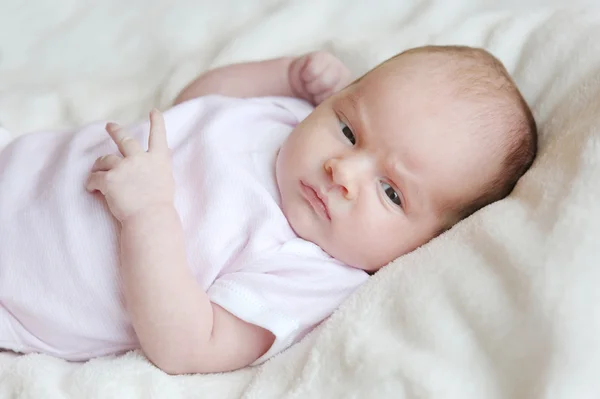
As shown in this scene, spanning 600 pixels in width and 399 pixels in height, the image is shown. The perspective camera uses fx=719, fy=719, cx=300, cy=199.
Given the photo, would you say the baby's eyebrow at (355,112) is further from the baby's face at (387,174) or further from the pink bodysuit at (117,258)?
the pink bodysuit at (117,258)

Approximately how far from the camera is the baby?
0.85 m

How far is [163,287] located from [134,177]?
14 cm

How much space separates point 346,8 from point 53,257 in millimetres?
799

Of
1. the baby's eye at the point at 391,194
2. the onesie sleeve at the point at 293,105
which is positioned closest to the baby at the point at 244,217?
the baby's eye at the point at 391,194

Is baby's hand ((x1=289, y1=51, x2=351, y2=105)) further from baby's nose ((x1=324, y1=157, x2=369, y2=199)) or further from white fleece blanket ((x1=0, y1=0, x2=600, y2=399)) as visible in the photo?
baby's nose ((x1=324, y1=157, x2=369, y2=199))

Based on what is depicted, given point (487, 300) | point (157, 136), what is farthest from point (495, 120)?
point (157, 136)

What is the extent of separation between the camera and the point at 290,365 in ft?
2.64

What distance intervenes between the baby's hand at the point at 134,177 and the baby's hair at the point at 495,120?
367 mm

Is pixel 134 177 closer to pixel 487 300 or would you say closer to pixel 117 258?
pixel 117 258

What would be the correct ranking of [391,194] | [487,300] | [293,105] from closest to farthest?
[487,300] < [391,194] < [293,105]

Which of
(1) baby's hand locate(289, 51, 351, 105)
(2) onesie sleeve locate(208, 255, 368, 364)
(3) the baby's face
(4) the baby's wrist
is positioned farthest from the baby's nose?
(1) baby's hand locate(289, 51, 351, 105)

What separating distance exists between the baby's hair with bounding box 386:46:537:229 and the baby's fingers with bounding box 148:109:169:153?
374 millimetres

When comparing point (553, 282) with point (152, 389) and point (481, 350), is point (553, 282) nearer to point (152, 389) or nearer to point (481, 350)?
point (481, 350)

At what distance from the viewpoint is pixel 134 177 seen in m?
0.86
